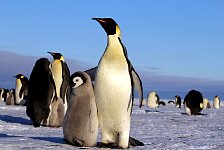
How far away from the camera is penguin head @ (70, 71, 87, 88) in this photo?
5.87 meters

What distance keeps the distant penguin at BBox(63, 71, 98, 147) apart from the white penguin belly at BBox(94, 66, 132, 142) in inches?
4.1

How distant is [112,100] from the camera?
5.77 m

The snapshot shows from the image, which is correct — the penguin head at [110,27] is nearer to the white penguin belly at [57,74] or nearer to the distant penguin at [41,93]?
the distant penguin at [41,93]

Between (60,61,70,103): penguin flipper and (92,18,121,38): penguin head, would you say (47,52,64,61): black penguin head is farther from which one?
(92,18,121,38): penguin head

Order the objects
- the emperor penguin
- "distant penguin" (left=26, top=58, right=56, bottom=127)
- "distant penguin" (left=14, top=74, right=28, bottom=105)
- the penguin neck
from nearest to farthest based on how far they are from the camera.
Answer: the penguin neck
"distant penguin" (left=26, top=58, right=56, bottom=127)
the emperor penguin
"distant penguin" (left=14, top=74, right=28, bottom=105)

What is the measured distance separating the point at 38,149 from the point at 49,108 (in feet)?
14.5

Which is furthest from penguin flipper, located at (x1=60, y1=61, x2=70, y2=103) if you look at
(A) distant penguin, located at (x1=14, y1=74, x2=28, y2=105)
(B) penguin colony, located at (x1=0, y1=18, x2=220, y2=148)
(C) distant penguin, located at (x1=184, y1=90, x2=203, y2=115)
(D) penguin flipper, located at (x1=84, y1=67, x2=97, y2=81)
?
(A) distant penguin, located at (x1=14, y1=74, x2=28, y2=105)

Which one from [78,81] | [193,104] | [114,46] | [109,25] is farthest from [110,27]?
[193,104]

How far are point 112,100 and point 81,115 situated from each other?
421 millimetres

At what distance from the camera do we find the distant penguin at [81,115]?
573 cm

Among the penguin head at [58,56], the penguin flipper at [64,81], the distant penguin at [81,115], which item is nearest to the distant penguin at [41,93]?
the penguin flipper at [64,81]

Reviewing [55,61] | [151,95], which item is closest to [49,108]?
[55,61]

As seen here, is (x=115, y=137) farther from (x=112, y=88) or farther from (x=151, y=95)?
(x=151, y=95)

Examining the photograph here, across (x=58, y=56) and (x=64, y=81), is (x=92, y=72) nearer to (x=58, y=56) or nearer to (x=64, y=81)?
(x=64, y=81)
